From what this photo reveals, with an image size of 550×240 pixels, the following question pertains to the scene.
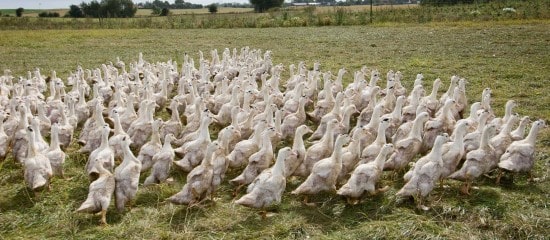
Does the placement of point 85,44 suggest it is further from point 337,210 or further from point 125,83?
point 337,210

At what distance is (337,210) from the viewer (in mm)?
A: 6395

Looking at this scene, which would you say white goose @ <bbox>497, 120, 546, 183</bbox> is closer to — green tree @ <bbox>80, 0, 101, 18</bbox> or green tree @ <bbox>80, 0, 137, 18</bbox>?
green tree @ <bbox>80, 0, 137, 18</bbox>

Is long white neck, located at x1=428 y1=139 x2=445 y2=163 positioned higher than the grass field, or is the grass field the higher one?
long white neck, located at x1=428 y1=139 x2=445 y2=163

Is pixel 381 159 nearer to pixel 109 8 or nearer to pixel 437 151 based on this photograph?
pixel 437 151

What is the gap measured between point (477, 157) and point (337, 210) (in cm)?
214

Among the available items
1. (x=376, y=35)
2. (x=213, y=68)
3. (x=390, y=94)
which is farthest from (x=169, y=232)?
(x=376, y=35)

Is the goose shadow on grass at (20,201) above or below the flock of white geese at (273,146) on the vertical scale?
below

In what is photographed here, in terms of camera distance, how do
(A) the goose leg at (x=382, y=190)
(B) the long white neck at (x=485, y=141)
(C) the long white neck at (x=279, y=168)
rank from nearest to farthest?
(C) the long white neck at (x=279, y=168), (A) the goose leg at (x=382, y=190), (B) the long white neck at (x=485, y=141)

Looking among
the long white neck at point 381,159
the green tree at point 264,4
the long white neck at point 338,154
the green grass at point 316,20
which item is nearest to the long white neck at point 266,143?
the long white neck at point 338,154

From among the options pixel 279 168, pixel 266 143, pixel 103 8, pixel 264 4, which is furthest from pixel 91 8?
pixel 279 168

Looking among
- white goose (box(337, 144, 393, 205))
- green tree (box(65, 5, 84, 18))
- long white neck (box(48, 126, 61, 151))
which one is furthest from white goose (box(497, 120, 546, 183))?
green tree (box(65, 5, 84, 18))

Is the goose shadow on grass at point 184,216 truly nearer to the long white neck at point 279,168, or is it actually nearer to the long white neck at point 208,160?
the long white neck at point 208,160

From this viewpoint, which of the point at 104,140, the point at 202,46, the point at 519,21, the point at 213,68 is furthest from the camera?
the point at 519,21

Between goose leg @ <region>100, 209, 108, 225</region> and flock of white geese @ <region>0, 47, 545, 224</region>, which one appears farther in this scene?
flock of white geese @ <region>0, 47, 545, 224</region>
